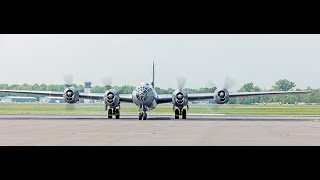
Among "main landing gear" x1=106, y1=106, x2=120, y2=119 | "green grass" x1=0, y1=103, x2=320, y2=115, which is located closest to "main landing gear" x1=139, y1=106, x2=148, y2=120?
"main landing gear" x1=106, y1=106, x2=120, y2=119

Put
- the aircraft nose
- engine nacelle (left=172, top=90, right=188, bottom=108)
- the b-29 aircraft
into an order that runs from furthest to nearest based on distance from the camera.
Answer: engine nacelle (left=172, top=90, right=188, bottom=108)
the b-29 aircraft
the aircraft nose

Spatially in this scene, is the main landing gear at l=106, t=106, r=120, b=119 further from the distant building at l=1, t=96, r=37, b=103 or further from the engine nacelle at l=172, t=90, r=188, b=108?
the distant building at l=1, t=96, r=37, b=103

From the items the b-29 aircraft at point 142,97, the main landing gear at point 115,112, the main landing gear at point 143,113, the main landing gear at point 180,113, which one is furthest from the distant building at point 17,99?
the main landing gear at point 143,113

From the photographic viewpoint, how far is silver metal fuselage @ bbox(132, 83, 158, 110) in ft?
165

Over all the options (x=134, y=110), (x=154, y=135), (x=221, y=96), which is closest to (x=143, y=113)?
(x=221, y=96)

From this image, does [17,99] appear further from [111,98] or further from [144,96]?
[144,96]

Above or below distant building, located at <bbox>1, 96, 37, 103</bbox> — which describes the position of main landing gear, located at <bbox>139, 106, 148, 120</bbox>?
below

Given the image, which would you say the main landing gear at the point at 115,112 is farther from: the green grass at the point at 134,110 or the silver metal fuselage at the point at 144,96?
the green grass at the point at 134,110

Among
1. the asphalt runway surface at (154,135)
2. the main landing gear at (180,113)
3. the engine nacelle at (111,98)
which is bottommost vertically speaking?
the asphalt runway surface at (154,135)

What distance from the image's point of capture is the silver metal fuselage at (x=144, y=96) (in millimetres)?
50406
